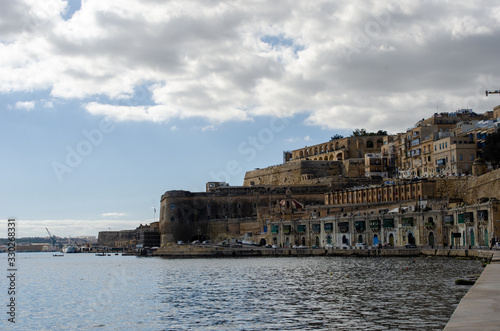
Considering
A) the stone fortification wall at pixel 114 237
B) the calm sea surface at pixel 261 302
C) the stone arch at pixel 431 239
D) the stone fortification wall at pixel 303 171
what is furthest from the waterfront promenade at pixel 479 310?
the stone fortification wall at pixel 114 237

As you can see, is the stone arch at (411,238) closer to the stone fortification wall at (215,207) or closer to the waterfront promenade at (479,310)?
the stone fortification wall at (215,207)

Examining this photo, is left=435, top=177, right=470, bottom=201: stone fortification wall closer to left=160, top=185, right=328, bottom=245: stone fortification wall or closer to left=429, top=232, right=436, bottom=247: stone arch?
left=429, top=232, right=436, bottom=247: stone arch

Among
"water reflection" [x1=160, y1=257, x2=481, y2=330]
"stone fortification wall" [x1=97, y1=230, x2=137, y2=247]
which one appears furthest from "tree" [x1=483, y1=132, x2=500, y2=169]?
"stone fortification wall" [x1=97, y1=230, x2=137, y2=247]

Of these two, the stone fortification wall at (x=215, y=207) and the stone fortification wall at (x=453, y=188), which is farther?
the stone fortification wall at (x=215, y=207)

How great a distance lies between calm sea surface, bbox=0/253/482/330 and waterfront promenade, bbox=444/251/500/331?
1782 mm

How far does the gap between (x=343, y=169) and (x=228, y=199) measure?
73.1 ft

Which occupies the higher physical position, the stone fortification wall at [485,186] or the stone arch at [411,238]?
the stone fortification wall at [485,186]

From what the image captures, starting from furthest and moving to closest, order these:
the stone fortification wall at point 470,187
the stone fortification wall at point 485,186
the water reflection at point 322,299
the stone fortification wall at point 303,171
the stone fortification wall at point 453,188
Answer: the stone fortification wall at point 303,171 < the stone fortification wall at point 453,188 < the stone fortification wall at point 470,187 < the stone fortification wall at point 485,186 < the water reflection at point 322,299

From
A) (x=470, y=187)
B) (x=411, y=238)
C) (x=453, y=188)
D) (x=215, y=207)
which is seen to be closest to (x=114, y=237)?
(x=215, y=207)

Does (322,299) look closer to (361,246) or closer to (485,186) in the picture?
(361,246)

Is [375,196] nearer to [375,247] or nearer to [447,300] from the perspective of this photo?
[375,247]

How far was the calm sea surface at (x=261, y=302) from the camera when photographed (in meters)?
21.8

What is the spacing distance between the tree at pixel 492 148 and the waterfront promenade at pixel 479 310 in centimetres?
5557

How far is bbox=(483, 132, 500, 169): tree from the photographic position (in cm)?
7214
